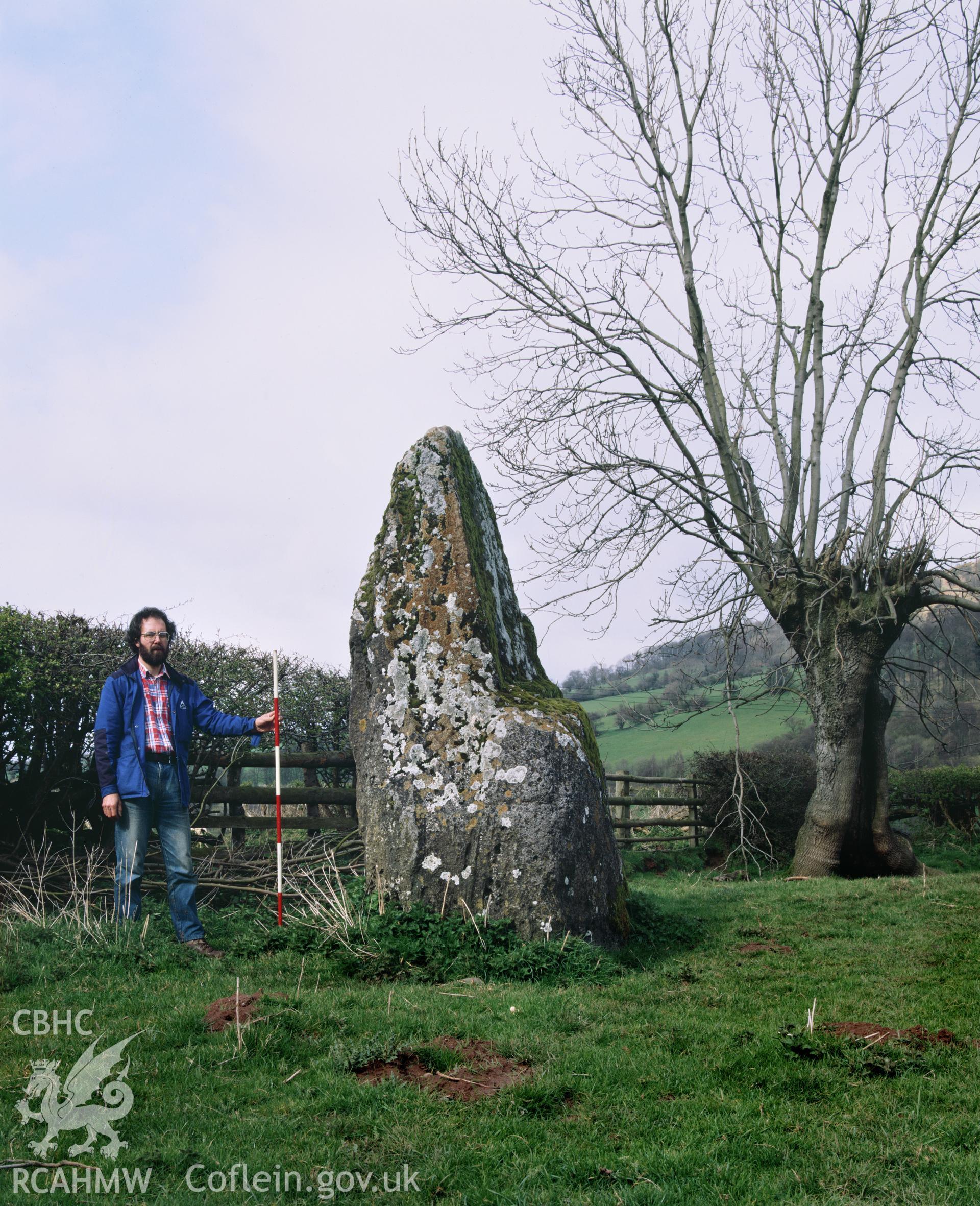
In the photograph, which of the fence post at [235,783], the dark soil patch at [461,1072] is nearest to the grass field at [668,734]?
the fence post at [235,783]

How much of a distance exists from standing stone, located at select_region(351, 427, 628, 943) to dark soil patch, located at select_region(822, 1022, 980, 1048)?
2.17 m

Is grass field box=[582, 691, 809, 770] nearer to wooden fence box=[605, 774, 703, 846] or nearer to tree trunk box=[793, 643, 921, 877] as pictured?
wooden fence box=[605, 774, 703, 846]

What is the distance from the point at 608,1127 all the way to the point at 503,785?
3.05 metres

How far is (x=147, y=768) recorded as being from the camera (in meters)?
7.30

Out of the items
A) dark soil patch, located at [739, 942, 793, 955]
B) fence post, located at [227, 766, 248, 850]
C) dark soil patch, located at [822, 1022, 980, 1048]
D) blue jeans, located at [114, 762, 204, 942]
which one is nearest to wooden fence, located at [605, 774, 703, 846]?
fence post, located at [227, 766, 248, 850]

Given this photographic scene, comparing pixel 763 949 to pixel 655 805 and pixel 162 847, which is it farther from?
pixel 655 805

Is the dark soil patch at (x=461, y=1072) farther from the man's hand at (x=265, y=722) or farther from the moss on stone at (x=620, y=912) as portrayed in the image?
the man's hand at (x=265, y=722)

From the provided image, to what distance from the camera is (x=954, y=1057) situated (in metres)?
4.62

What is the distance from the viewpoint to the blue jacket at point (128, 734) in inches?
283

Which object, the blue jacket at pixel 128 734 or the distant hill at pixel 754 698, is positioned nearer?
the blue jacket at pixel 128 734

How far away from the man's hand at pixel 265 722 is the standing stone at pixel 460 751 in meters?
0.79

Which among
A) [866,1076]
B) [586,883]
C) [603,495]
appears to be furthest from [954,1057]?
[603,495]

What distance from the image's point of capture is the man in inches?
282

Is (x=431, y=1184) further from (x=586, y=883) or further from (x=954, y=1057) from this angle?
(x=586, y=883)
